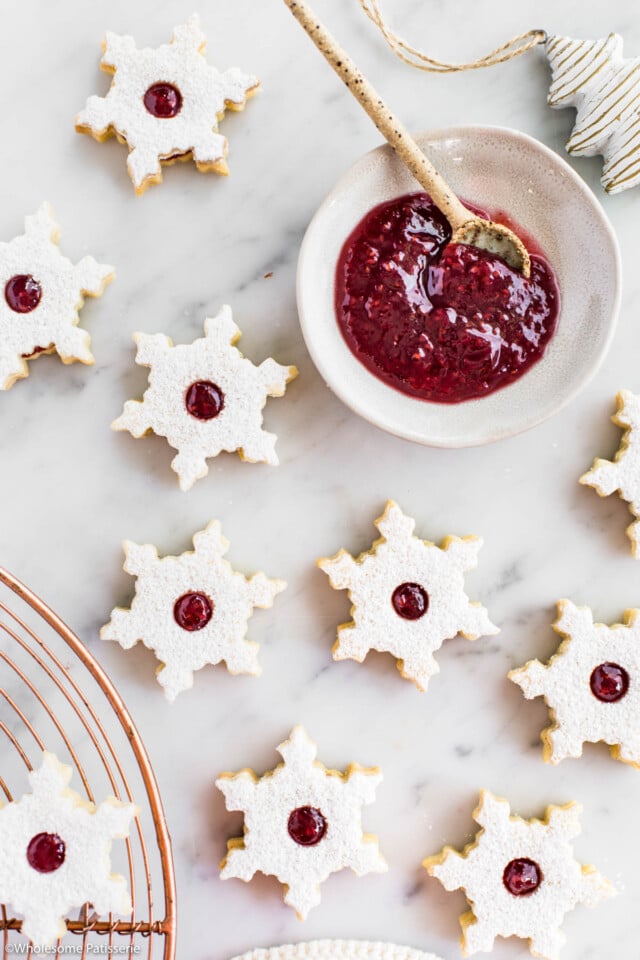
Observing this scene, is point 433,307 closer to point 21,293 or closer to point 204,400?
point 204,400

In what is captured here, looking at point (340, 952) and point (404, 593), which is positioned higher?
point (404, 593)

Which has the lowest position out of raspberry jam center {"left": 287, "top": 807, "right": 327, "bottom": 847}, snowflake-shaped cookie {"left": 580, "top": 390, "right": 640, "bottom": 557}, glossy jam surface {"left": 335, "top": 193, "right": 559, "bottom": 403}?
raspberry jam center {"left": 287, "top": 807, "right": 327, "bottom": 847}

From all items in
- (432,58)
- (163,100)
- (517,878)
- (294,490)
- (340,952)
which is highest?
(432,58)

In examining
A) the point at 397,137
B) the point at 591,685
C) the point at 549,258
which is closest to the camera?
the point at 397,137

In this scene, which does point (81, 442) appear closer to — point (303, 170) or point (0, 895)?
point (303, 170)

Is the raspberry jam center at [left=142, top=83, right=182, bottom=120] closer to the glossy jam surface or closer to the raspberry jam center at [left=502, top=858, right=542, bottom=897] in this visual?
the glossy jam surface

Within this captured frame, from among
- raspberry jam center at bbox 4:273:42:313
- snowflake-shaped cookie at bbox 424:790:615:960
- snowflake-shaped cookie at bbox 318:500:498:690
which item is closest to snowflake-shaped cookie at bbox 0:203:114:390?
raspberry jam center at bbox 4:273:42:313

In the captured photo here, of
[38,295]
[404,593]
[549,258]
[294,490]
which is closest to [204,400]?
[294,490]

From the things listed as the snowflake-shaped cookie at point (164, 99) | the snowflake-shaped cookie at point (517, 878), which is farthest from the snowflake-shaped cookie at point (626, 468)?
the snowflake-shaped cookie at point (164, 99)

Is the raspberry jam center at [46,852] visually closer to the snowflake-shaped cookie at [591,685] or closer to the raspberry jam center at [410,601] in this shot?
the raspberry jam center at [410,601]
